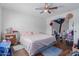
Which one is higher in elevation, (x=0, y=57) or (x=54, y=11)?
(x=54, y=11)

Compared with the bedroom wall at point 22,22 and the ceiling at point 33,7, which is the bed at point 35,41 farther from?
the ceiling at point 33,7

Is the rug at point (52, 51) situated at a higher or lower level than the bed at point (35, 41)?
lower

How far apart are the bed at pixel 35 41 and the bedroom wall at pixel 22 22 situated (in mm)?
81

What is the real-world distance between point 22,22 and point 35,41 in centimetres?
28

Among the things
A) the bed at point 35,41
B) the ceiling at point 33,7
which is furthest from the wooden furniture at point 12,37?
the ceiling at point 33,7

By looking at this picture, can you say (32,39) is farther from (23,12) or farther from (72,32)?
(72,32)

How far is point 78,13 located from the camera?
1422 mm

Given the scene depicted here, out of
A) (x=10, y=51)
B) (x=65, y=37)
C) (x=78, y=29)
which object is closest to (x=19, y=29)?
(x=10, y=51)

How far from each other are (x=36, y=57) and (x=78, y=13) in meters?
0.73

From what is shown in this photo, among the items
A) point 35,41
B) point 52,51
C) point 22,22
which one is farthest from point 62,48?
point 22,22

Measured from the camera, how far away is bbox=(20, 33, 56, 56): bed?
55.0 inches

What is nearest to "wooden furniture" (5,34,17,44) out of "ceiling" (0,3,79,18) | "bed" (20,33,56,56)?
"bed" (20,33,56,56)

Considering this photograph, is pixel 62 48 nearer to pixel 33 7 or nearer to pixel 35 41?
pixel 35 41

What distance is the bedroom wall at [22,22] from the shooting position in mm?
1420
